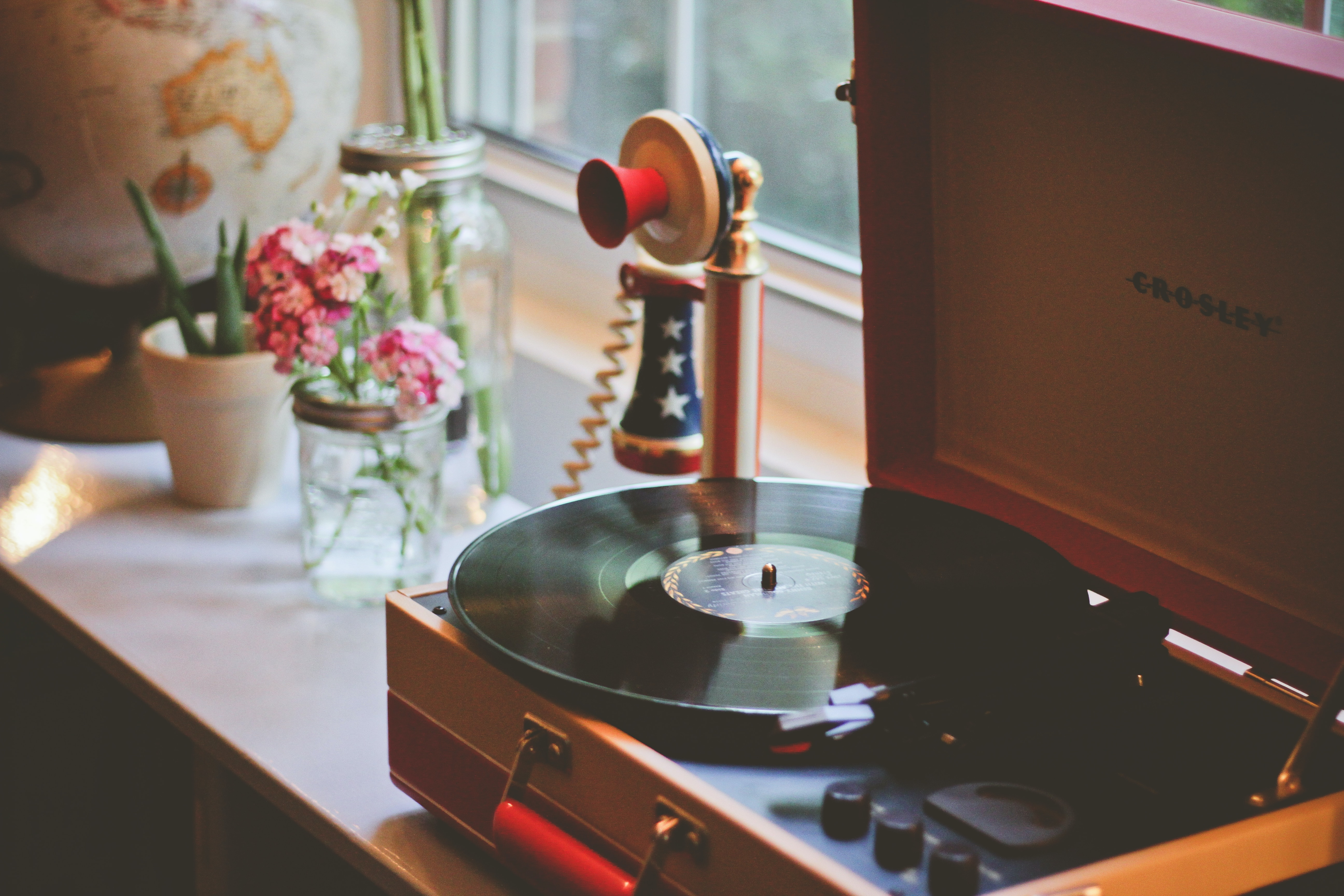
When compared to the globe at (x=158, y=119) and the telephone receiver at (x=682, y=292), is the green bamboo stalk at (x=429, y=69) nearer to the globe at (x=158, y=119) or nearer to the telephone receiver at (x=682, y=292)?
the globe at (x=158, y=119)

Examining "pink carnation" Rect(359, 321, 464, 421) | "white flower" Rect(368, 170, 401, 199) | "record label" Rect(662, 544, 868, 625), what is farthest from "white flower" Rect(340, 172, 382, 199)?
"record label" Rect(662, 544, 868, 625)

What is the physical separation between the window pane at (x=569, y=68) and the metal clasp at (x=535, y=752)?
1438 millimetres

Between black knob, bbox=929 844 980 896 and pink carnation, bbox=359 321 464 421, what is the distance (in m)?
0.69

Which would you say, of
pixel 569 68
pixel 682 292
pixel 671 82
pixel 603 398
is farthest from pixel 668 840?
pixel 569 68

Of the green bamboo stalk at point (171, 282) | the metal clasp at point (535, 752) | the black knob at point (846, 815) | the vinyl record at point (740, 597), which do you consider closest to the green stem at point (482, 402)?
the green bamboo stalk at point (171, 282)

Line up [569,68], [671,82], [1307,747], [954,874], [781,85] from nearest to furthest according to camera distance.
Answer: [954,874] → [1307,747] → [671,82] → [569,68] → [781,85]

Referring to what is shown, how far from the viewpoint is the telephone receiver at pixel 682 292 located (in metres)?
0.93

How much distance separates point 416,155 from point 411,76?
0.10 m

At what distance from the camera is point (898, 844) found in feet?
1.84

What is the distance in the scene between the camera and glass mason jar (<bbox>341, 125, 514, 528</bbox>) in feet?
4.31

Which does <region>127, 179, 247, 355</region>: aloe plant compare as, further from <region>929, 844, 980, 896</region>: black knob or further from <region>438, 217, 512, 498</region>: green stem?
<region>929, 844, 980, 896</region>: black knob

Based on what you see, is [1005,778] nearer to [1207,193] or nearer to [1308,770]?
[1308,770]

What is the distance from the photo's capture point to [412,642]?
776mm

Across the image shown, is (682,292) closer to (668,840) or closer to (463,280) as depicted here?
(463,280)
